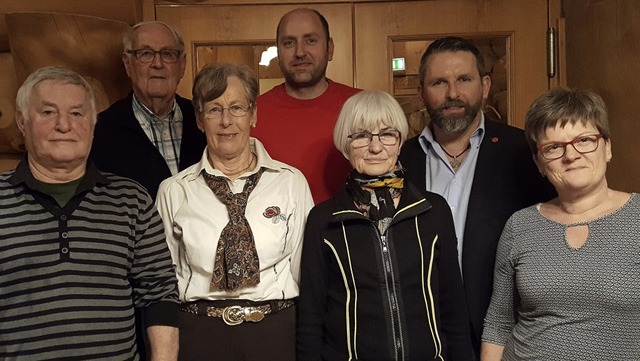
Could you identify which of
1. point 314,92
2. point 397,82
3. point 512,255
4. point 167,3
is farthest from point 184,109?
point 512,255

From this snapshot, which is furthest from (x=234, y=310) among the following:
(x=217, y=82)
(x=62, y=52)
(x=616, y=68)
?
(x=616, y=68)

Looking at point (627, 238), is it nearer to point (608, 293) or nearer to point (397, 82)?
point (608, 293)

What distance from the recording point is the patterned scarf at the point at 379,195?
1.85 meters

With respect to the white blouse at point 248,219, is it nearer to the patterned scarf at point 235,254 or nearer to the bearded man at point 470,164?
the patterned scarf at point 235,254

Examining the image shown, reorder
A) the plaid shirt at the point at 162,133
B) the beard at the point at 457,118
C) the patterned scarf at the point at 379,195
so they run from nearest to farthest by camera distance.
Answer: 1. the patterned scarf at the point at 379,195
2. the beard at the point at 457,118
3. the plaid shirt at the point at 162,133

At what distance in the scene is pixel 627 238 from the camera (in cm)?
165

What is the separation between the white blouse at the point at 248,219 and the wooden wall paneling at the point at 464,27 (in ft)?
3.97

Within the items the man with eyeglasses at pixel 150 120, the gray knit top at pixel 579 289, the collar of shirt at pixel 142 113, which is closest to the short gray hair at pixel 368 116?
the gray knit top at pixel 579 289

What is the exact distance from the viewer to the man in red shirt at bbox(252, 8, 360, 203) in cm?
237

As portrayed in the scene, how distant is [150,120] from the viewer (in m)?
2.47

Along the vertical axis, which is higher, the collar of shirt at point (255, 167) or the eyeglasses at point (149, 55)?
the eyeglasses at point (149, 55)

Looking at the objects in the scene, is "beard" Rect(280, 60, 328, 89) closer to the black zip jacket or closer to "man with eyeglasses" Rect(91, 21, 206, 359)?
"man with eyeglasses" Rect(91, 21, 206, 359)

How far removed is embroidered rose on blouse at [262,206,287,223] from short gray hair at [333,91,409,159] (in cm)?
27

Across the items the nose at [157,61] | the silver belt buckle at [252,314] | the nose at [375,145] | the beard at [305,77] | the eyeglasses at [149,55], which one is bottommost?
the silver belt buckle at [252,314]
